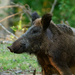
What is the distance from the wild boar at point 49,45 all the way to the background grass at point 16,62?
1.79 m

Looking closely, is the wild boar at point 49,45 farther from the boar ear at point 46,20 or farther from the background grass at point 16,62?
the background grass at point 16,62

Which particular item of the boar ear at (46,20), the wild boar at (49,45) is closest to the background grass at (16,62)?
the wild boar at (49,45)

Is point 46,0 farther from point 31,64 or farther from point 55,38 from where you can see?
point 55,38

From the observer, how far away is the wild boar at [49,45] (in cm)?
402

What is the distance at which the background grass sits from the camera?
6062mm

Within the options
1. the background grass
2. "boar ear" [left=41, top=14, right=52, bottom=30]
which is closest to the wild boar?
"boar ear" [left=41, top=14, right=52, bottom=30]

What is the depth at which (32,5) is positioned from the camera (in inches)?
592

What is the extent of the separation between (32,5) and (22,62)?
899 cm

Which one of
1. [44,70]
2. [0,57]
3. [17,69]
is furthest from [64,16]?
[44,70]

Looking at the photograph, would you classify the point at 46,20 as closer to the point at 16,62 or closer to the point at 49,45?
the point at 49,45

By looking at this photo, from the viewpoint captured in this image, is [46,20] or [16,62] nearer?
[46,20]

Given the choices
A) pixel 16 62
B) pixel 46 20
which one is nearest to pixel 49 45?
pixel 46 20

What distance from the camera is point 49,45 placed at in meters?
4.09

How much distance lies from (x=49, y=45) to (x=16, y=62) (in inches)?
110
